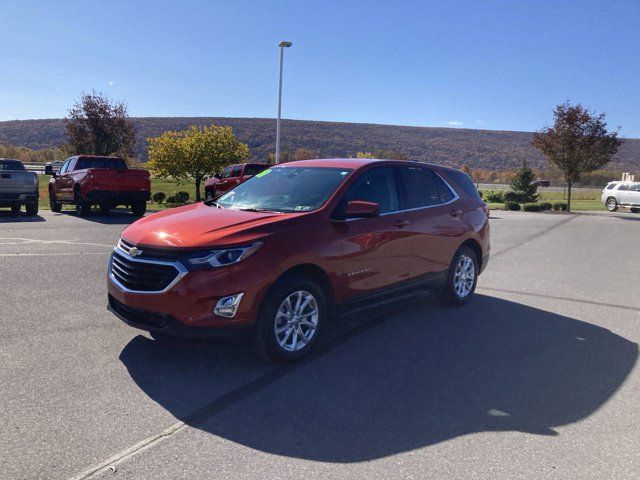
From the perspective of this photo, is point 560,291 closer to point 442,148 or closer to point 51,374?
point 51,374

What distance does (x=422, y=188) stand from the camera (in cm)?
618

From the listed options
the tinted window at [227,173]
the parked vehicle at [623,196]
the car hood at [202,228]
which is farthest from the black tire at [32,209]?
the parked vehicle at [623,196]

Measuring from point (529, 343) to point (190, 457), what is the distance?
3.59 m

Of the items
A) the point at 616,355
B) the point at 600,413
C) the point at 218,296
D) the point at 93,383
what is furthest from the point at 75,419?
the point at 616,355

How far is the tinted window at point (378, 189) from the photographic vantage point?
5262 millimetres

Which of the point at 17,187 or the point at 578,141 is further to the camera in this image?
the point at 578,141

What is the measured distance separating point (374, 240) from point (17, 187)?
14.4 m

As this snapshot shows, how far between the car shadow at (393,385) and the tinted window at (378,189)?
4.28 ft

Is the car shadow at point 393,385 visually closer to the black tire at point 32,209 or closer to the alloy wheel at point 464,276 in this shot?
the alloy wheel at point 464,276

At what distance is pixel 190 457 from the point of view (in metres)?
3.01

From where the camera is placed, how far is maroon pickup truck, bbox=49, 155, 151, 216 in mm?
15906

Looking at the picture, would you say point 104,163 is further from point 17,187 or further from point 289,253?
point 289,253

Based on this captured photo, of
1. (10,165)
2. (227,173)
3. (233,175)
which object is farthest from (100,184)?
(227,173)

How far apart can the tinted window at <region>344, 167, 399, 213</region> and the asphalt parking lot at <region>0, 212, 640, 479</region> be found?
1307 millimetres
